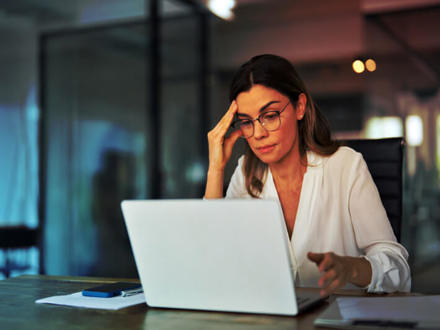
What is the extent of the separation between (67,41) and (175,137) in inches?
46.7

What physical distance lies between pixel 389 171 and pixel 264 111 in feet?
1.58

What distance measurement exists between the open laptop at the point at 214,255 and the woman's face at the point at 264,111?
79 centimetres

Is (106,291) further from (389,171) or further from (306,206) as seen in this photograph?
(389,171)

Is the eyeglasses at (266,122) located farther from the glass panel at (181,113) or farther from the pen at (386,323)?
the glass panel at (181,113)

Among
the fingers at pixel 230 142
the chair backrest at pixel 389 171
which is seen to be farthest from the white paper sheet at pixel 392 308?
the fingers at pixel 230 142

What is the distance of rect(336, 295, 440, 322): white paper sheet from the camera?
104cm

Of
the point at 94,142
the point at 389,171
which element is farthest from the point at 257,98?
the point at 94,142

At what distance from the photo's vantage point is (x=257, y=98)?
1903mm


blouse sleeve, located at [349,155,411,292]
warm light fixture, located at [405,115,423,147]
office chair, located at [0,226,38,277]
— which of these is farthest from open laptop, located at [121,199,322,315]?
warm light fixture, located at [405,115,423,147]

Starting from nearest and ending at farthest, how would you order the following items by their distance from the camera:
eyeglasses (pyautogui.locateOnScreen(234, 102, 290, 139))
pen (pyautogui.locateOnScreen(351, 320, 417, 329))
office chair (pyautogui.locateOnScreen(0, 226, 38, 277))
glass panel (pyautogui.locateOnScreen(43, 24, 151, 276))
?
1. pen (pyautogui.locateOnScreen(351, 320, 417, 329))
2. eyeglasses (pyautogui.locateOnScreen(234, 102, 290, 139))
3. office chair (pyautogui.locateOnScreen(0, 226, 38, 277))
4. glass panel (pyautogui.locateOnScreen(43, 24, 151, 276))

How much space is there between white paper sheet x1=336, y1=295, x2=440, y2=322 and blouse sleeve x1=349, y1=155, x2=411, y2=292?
0.20 metres

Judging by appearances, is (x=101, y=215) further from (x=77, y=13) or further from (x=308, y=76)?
(x=308, y=76)

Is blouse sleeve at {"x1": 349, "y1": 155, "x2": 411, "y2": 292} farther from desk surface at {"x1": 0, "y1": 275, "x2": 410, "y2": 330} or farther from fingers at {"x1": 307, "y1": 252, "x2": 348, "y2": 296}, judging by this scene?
fingers at {"x1": 307, "y1": 252, "x2": 348, "y2": 296}

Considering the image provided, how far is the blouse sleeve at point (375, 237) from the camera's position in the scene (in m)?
1.48
